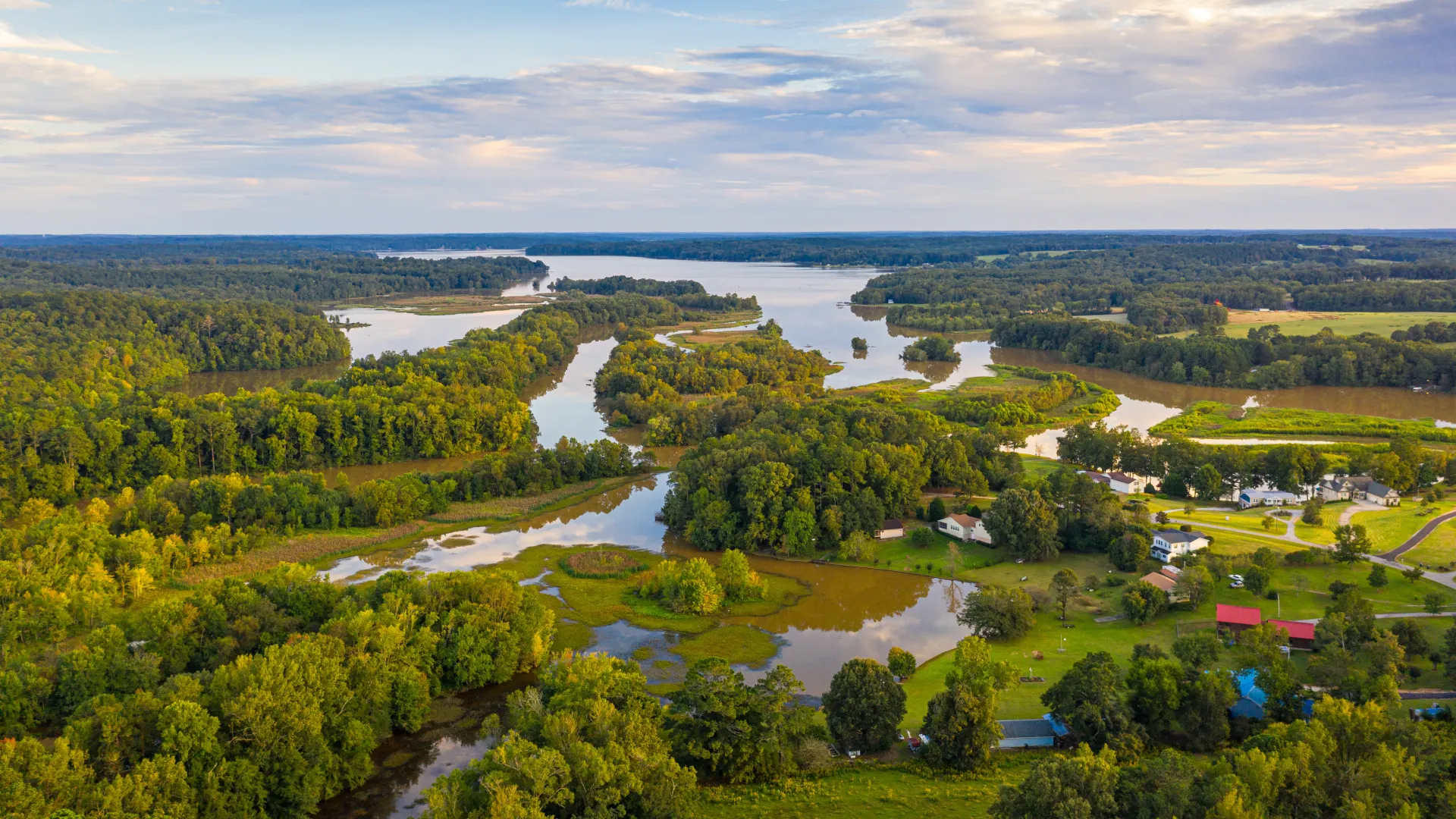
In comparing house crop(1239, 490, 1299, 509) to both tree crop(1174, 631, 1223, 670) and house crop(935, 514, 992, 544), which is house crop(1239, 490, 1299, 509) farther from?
tree crop(1174, 631, 1223, 670)

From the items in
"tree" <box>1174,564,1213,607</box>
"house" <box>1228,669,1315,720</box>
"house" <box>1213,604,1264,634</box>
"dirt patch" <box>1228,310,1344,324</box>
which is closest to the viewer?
"house" <box>1228,669,1315,720</box>

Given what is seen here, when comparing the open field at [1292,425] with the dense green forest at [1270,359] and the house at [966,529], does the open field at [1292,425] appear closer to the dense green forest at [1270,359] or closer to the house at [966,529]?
the dense green forest at [1270,359]

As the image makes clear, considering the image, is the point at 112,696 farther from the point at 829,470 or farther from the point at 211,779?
the point at 829,470

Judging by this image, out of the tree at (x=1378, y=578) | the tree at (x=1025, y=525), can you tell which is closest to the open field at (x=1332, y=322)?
the tree at (x=1378, y=578)

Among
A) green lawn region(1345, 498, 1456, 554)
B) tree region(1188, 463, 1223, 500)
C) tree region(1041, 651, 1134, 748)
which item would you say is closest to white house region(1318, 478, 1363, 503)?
green lawn region(1345, 498, 1456, 554)

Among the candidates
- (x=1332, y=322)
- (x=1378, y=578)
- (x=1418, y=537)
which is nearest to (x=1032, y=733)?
(x=1378, y=578)

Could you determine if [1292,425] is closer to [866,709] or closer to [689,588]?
[689,588]
